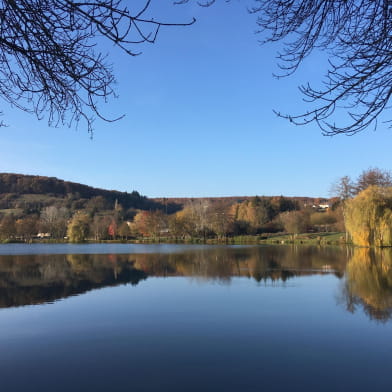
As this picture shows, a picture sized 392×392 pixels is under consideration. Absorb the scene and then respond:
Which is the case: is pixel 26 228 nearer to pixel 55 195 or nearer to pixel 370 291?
pixel 55 195

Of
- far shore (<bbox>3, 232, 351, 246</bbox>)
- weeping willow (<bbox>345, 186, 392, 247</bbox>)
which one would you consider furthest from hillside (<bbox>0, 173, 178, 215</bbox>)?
weeping willow (<bbox>345, 186, 392, 247</bbox>)

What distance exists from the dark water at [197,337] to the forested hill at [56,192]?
10357cm

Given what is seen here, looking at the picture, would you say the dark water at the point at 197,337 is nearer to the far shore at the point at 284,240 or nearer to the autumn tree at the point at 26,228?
the far shore at the point at 284,240

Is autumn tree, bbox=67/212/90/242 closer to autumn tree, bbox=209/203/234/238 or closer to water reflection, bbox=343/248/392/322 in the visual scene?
autumn tree, bbox=209/203/234/238

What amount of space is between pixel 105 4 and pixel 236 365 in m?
4.48

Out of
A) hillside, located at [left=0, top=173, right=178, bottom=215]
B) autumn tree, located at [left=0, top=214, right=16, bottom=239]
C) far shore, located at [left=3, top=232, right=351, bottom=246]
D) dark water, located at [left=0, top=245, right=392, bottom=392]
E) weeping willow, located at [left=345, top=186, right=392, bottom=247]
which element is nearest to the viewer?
dark water, located at [left=0, top=245, right=392, bottom=392]

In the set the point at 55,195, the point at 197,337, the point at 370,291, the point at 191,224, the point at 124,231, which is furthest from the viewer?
the point at 55,195

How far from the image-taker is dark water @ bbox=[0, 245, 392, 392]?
4.62 metres

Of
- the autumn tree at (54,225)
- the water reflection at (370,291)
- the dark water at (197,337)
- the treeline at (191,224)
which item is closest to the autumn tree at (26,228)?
the treeline at (191,224)

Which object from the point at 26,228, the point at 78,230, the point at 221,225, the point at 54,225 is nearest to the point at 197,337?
the point at 221,225

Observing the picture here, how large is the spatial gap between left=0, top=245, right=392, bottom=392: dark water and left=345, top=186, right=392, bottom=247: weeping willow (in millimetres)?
19409

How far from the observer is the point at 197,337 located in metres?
6.37

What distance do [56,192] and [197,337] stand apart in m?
127

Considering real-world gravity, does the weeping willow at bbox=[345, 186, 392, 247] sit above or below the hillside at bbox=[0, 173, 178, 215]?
below
